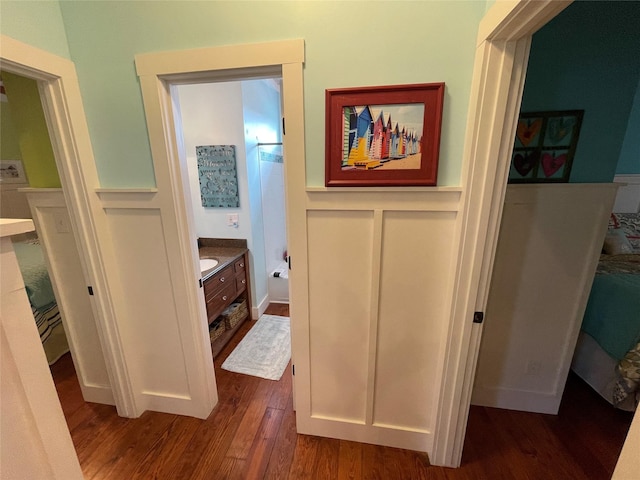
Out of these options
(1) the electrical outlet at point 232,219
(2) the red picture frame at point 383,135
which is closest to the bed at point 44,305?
(1) the electrical outlet at point 232,219

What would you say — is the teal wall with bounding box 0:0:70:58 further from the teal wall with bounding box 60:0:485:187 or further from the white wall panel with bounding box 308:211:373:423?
the white wall panel with bounding box 308:211:373:423

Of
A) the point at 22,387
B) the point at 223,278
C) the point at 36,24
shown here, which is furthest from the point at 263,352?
the point at 36,24

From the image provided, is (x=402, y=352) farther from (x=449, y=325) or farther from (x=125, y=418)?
(x=125, y=418)

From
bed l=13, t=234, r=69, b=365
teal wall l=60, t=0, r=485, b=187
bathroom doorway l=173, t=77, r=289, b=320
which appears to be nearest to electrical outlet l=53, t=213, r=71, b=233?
teal wall l=60, t=0, r=485, b=187

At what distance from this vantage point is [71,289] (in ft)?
5.34

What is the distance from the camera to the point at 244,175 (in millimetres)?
2512

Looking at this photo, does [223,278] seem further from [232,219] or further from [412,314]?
[412,314]

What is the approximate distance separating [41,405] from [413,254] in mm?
1376

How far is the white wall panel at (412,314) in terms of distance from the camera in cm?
124

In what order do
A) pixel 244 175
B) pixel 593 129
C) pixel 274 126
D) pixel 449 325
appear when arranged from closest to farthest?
1. pixel 449 325
2. pixel 593 129
3. pixel 244 175
4. pixel 274 126

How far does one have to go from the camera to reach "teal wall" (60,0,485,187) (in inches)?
41.2

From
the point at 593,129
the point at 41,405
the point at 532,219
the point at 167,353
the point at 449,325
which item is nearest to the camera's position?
the point at 41,405

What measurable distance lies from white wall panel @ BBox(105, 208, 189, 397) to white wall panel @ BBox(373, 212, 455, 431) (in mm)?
1212

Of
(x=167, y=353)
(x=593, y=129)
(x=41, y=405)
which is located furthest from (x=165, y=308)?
(x=593, y=129)
